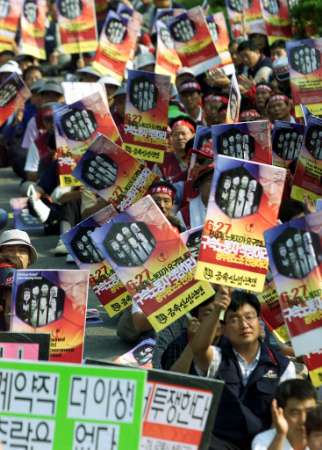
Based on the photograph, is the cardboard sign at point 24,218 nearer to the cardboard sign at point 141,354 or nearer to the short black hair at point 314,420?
the cardboard sign at point 141,354

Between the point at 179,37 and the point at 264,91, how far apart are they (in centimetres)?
219

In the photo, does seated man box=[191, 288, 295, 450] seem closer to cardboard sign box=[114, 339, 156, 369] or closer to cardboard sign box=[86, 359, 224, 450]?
cardboard sign box=[86, 359, 224, 450]

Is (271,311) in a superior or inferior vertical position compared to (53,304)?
inferior

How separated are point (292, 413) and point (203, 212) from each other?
4.01 m

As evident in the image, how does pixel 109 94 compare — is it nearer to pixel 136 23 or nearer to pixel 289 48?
pixel 136 23

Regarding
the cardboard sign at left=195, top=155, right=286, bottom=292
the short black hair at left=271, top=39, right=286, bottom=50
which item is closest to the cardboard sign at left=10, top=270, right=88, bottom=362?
the cardboard sign at left=195, top=155, right=286, bottom=292

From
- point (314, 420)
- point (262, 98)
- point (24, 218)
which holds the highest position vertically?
point (262, 98)

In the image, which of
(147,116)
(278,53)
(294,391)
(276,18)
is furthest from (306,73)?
(294,391)

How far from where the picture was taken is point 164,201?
11.7 m

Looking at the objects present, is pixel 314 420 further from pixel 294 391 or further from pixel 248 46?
pixel 248 46

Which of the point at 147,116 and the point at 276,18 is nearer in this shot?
the point at 147,116

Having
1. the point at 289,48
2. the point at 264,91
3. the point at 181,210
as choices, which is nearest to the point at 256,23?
the point at 264,91

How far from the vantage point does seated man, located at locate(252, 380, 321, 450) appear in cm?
793

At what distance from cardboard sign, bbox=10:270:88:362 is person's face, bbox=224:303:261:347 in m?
0.84
